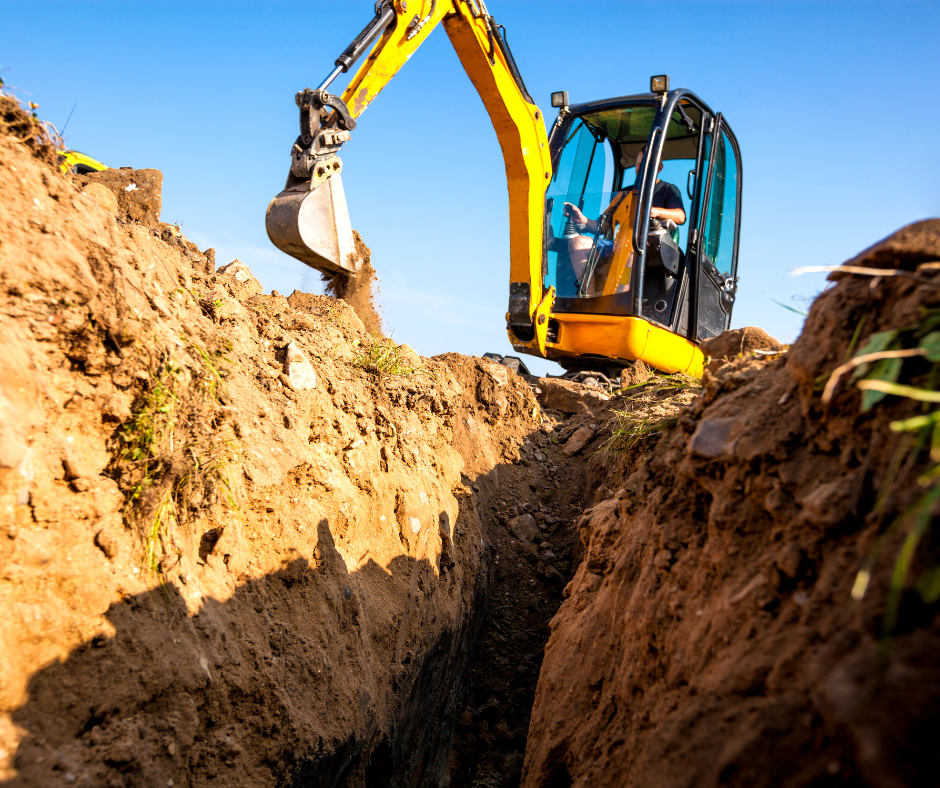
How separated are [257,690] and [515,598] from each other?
309cm

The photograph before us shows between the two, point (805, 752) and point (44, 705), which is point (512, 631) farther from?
point (805, 752)

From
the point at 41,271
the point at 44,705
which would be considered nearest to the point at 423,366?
the point at 41,271

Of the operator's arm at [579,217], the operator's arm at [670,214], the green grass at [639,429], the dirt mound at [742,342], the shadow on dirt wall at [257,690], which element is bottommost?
the shadow on dirt wall at [257,690]

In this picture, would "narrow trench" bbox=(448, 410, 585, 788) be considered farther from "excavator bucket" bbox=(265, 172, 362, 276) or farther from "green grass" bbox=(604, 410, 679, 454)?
Answer: "excavator bucket" bbox=(265, 172, 362, 276)

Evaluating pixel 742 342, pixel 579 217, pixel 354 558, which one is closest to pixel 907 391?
pixel 742 342

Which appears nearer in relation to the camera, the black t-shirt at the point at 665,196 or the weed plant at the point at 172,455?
the weed plant at the point at 172,455

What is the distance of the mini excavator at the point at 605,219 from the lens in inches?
271

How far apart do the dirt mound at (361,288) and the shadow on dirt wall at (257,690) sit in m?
2.65

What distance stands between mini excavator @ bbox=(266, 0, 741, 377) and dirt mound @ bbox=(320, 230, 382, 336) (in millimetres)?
196

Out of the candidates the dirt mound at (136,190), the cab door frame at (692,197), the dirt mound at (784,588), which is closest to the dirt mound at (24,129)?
the dirt mound at (136,190)

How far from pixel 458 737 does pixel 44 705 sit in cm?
319

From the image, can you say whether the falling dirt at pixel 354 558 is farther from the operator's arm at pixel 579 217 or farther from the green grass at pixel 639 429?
the operator's arm at pixel 579 217

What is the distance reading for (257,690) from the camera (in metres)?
2.72

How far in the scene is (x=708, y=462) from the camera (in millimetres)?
2146
